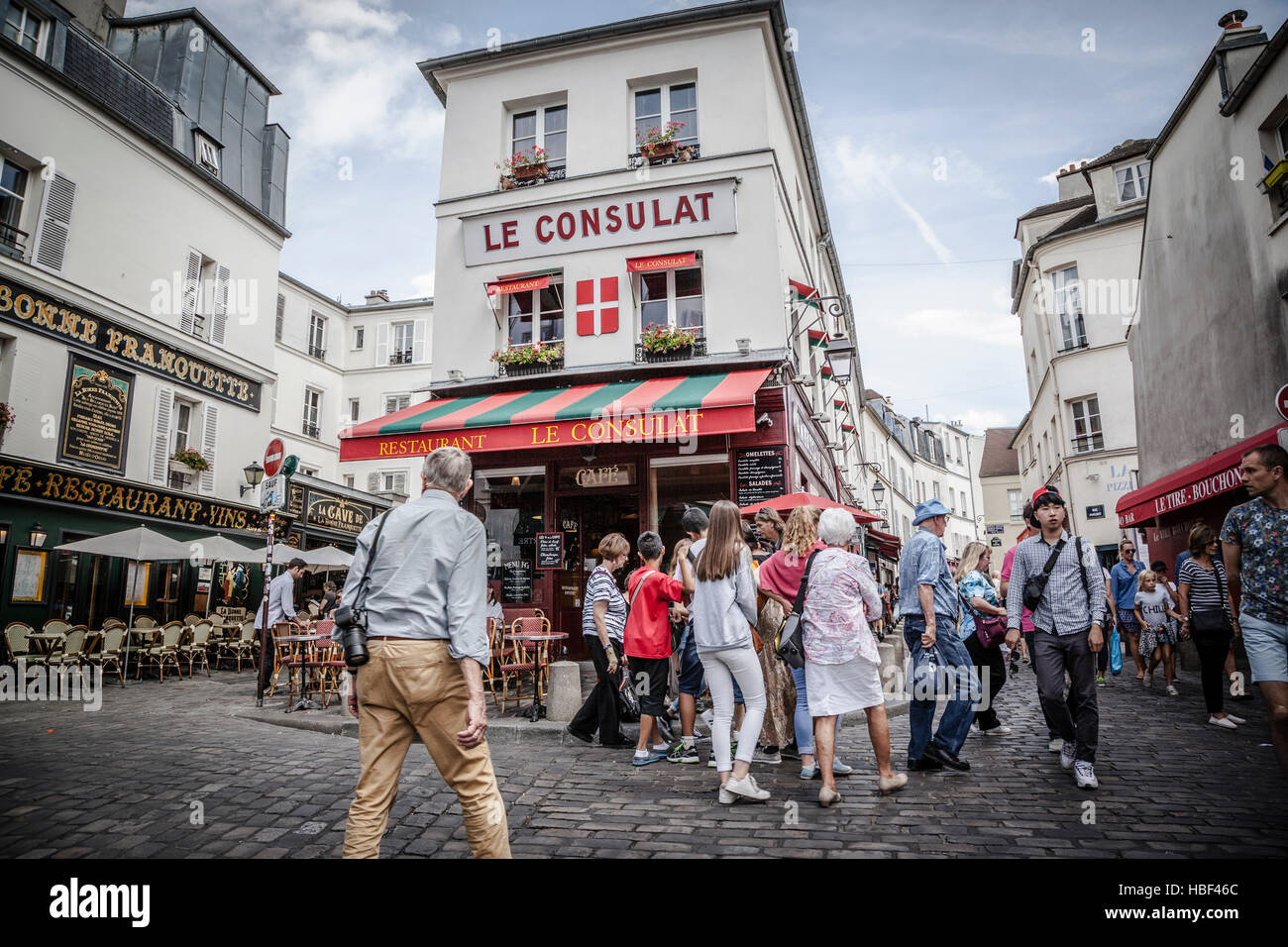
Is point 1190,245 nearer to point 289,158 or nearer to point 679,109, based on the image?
point 679,109

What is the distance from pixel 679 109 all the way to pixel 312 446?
62.4ft

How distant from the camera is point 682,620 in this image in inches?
247

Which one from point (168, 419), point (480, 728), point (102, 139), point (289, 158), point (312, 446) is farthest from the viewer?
point (312, 446)

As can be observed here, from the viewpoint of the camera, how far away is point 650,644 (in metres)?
5.66

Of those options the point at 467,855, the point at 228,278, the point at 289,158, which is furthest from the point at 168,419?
the point at 467,855

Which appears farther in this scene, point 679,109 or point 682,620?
point 679,109

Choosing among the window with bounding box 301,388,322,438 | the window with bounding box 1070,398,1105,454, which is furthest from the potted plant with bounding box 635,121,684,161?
the window with bounding box 301,388,322,438

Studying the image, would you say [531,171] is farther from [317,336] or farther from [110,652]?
[317,336]

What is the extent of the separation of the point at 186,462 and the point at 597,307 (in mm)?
10600

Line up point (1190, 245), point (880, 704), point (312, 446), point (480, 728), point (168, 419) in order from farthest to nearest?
point (312, 446) < point (168, 419) < point (1190, 245) < point (880, 704) < point (480, 728)

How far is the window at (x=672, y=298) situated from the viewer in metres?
12.2

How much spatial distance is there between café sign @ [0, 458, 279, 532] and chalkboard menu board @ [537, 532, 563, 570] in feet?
30.0

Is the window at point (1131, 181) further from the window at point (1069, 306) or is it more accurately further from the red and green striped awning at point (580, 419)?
the red and green striped awning at point (580, 419)

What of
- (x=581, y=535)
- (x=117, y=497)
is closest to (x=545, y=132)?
(x=581, y=535)
